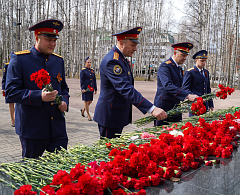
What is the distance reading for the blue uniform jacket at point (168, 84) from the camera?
13.9 feet

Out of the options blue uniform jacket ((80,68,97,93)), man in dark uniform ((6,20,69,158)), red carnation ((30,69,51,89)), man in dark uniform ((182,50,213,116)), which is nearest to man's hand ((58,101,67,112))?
man in dark uniform ((6,20,69,158))

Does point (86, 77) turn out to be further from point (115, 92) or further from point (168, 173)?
point (168, 173)

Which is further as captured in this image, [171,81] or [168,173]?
[171,81]

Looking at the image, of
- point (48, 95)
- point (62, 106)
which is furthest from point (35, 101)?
point (62, 106)

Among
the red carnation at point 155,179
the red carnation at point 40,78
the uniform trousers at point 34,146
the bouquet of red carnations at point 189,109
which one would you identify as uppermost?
the red carnation at point 40,78

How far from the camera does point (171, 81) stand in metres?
4.30

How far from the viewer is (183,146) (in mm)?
2076

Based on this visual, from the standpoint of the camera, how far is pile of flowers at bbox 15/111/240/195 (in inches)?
51.5

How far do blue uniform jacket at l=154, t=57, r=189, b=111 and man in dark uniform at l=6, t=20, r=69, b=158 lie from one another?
6.73ft

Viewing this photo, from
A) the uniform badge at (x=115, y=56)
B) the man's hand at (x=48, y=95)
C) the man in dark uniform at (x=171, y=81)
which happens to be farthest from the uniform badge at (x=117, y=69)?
the man in dark uniform at (x=171, y=81)

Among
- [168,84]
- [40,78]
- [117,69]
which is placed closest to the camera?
[40,78]

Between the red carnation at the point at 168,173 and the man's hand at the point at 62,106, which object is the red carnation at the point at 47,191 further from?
the man's hand at the point at 62,106

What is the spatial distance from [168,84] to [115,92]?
1467 millimetres

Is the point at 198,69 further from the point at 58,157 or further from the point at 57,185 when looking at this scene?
the point at 57,185
